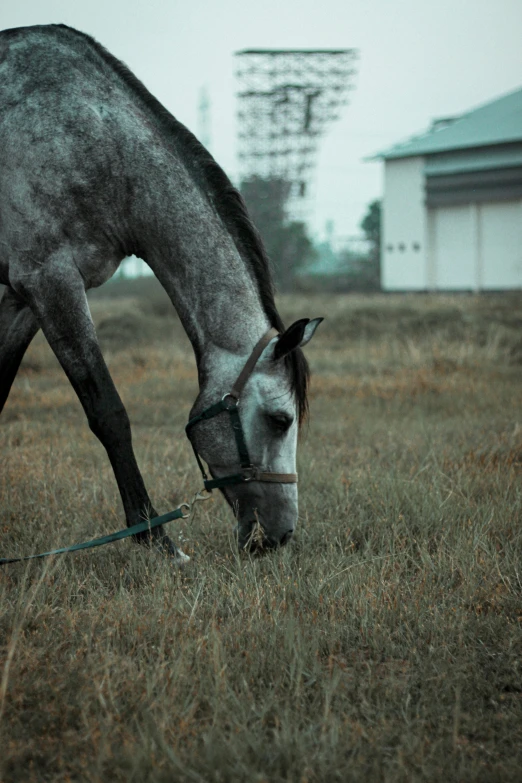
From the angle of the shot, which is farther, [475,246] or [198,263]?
[475,246]

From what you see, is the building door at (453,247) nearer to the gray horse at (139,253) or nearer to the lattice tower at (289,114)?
the lattice tower at (289,114)

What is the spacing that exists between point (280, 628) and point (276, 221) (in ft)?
97.6

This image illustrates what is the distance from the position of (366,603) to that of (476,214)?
27521mm

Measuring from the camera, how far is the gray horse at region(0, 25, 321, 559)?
3061 mm

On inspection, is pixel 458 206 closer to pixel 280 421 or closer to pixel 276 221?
pixel 276 221

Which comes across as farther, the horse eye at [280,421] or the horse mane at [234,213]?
the horse mane at [234,213]

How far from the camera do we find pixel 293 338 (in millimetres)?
2879

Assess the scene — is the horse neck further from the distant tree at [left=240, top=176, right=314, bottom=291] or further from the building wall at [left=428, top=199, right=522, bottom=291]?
the distant tree at [left=240, top=176, right=314, bottom=291]

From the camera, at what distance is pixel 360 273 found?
112 ft

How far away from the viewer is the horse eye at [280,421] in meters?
3.01

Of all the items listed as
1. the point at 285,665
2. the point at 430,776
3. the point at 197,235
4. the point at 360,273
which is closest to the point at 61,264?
the point at 197,235

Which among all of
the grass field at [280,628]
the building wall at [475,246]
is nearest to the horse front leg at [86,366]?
the grass field at [280,628]

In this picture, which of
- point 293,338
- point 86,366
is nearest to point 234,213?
point 293,338

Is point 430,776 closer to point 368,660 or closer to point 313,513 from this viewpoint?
point 368,660
